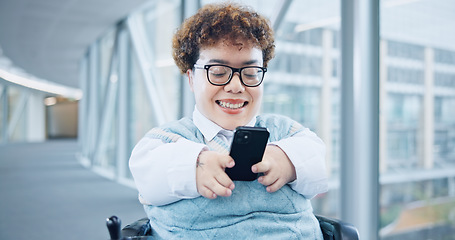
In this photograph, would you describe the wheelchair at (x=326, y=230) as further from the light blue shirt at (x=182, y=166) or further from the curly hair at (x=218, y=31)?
the curly hair at (x=218, y=31)

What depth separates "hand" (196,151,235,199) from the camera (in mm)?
956

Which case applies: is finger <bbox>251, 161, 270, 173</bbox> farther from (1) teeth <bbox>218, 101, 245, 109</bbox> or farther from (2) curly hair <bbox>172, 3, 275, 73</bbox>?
(2) curly hair <bbox>172, 3, 275, 73</bbox>

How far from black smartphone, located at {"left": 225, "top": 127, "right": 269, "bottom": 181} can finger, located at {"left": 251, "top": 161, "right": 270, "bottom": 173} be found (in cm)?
1

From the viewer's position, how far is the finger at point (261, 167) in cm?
98

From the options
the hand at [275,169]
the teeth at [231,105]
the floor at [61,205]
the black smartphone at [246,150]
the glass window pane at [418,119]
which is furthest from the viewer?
the floor at [61,205]

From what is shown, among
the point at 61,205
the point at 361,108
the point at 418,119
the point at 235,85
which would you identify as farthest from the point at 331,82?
the point at 61,205

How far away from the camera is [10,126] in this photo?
19250mm

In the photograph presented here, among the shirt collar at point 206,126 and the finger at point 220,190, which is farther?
the shirt collar at point 206,126

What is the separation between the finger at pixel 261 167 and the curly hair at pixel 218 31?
0.35 m

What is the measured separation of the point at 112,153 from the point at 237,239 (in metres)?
6.91

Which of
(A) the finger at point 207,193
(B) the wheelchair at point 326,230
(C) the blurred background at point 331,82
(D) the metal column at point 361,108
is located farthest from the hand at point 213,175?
(D) the metal column at point 361,108

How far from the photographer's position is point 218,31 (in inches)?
43.1

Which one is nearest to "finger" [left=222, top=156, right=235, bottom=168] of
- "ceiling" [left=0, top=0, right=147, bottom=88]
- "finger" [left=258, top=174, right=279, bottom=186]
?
"finger" [left=258, top=174, right=279, bottom=186]

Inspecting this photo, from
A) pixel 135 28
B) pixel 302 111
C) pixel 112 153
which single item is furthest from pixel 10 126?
pixel 302 111
